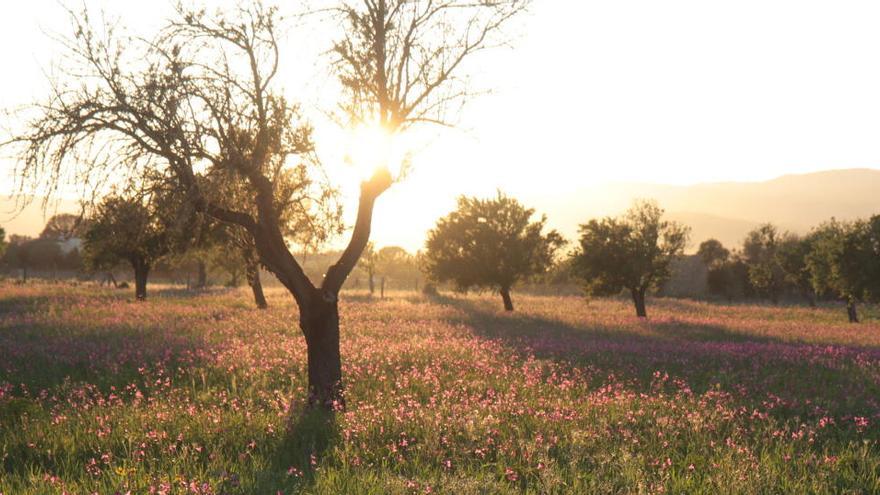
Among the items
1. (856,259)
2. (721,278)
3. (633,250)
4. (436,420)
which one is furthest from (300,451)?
(721,278)

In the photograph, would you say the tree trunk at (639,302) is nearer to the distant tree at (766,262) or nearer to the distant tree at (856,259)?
the distant tree at (856,259)

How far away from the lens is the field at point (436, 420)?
21.6 ft

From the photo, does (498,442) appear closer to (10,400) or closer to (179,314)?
(10,400)

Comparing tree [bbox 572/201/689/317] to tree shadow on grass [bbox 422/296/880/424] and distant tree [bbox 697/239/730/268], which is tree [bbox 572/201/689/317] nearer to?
tree shadow on grass [bbox 422/296/880/424]

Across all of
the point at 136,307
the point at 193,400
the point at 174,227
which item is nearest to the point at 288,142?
the point at 174,227

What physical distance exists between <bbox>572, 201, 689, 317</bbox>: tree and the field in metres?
19.0

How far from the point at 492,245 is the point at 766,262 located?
119 feet

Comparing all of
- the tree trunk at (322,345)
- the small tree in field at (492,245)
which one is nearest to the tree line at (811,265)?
the small tree in field at (492,245)

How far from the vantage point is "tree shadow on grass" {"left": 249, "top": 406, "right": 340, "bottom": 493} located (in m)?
6.43

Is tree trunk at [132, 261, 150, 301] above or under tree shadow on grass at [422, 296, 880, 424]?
above

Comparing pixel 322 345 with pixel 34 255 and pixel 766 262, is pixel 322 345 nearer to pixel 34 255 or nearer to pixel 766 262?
pixel 766 262

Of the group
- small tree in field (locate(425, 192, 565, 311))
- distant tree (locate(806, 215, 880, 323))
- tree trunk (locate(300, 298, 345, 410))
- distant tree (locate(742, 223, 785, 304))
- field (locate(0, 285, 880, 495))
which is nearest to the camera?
field (locate(0, 285, 880, 495))

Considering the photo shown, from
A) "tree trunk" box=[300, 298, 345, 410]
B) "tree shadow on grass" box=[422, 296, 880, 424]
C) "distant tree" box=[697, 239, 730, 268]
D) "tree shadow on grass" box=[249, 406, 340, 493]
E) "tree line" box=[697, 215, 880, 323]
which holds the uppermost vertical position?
"distant tree" box=[697, 239, 730, 268]

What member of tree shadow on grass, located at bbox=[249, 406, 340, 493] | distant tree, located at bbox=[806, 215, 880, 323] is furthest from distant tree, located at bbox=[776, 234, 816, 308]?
tree shadow on grass, located at bbox=[249, 406, 340, 493]
